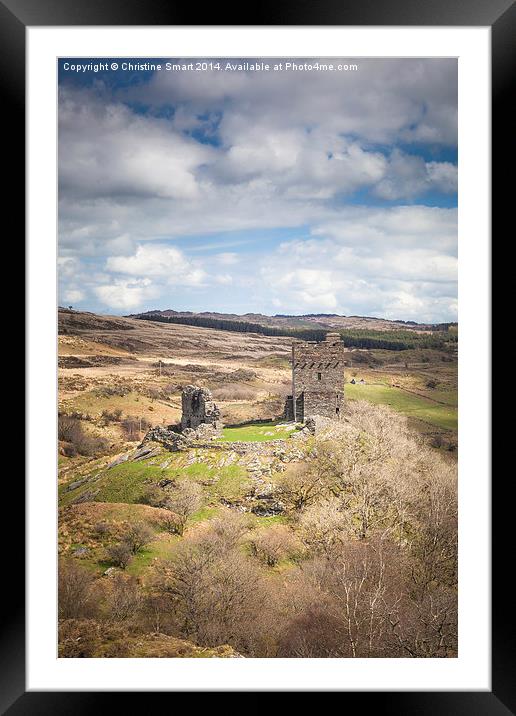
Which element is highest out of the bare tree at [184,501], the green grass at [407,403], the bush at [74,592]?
the green grass at [407,403]

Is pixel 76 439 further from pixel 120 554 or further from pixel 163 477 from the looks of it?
pixel 120 554

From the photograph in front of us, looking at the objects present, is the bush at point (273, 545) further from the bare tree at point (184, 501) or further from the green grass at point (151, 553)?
the green grass at point (151, 553)

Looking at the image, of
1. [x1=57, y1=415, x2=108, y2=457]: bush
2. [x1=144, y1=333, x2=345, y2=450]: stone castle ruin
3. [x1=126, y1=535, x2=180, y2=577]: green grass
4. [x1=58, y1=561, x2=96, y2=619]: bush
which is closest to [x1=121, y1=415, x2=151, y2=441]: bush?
[x1=144, y1=333, x2=345, y2=450]: stone castle ruin
